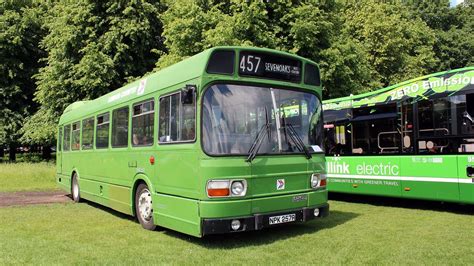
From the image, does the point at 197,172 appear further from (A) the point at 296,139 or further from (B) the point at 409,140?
(B) the point at 409,140

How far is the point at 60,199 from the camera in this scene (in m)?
14.6

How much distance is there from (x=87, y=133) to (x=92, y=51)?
1358 centimetres

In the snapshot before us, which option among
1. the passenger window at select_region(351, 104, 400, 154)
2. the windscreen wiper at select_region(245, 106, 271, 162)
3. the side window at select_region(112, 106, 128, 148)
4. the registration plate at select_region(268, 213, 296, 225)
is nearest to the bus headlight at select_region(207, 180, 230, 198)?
the windscreen wiper at select_region(245, 106, 271, 162)

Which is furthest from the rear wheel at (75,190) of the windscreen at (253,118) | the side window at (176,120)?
the windscreen at (253,118)

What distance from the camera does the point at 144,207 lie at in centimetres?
880

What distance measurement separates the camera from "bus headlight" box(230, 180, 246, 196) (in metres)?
6.85

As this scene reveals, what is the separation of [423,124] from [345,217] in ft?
9.71

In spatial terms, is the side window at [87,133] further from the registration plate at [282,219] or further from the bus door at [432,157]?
the bus door at [432,157]

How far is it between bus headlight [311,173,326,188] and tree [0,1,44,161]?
87.1 ft

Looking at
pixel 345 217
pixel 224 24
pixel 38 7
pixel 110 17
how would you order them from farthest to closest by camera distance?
pixel 38 7
pixel 110 17
pixel 224 24
pixel 345 217

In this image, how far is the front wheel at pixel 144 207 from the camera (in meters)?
8.55

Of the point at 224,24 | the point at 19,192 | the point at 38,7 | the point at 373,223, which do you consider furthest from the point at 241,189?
the point at 38,7

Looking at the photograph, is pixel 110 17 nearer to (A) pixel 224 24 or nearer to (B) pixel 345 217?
(A) pixel 224 24

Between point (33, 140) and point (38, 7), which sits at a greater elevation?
point (38, 7)
